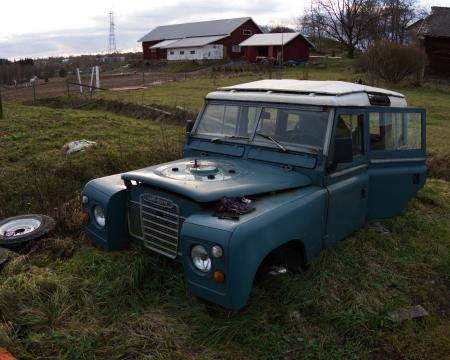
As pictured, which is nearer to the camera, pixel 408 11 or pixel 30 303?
pixel 30 303

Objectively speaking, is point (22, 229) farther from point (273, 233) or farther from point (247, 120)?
point (273, 233)

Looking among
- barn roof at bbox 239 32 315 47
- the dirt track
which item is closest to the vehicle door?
the dirt track

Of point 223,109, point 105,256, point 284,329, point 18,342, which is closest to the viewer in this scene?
point 18,342

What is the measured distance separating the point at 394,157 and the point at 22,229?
4574 mm

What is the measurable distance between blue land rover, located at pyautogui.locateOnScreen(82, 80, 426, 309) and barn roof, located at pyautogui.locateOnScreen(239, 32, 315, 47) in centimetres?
3910

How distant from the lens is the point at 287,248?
13.0ft

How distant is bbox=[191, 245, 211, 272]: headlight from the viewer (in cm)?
331

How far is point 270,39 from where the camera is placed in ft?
145

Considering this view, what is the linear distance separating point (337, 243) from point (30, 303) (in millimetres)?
3050

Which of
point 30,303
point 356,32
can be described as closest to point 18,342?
point 30,303

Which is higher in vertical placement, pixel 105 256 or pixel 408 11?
pixel 408 11

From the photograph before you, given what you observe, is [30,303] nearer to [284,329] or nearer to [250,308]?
[250,308]

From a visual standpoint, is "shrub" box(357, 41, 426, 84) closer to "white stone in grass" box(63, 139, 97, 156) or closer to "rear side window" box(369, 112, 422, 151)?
"white stone in grass" box(63, 139, 97, 156)

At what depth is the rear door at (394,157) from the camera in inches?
197
